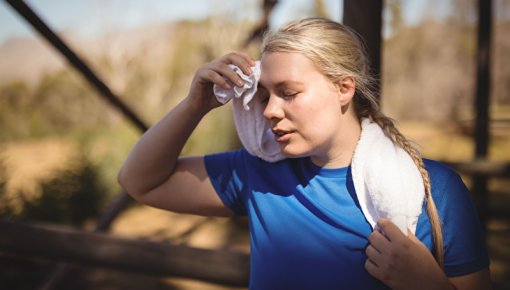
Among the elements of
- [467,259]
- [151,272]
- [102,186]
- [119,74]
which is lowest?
[119,74]

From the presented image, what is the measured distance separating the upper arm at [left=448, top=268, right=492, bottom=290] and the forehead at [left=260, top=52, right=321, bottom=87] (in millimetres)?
678

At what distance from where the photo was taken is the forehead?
113 cm

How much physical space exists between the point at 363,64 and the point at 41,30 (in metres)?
1.67

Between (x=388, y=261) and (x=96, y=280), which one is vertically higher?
(x=388, y=261)

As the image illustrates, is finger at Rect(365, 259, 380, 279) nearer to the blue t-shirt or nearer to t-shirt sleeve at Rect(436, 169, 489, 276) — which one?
the blue t-shirt

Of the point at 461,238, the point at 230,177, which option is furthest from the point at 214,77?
the point at 461,238

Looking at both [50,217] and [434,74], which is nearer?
[50,217]

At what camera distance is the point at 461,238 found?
1.03 m

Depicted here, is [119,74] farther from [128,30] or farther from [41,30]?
[41,30]

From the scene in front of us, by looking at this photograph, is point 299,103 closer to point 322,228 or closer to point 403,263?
point 322,228

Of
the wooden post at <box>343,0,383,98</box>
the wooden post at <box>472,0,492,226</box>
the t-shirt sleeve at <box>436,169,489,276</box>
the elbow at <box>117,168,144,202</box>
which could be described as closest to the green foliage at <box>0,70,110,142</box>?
the wooden post at <box>472,0,492,226</box>

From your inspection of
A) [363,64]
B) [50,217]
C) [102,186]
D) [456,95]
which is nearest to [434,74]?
[456,95]

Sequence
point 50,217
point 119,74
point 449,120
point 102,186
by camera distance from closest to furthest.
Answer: point 50,217, point 102,186, point 449,120, point 119,74

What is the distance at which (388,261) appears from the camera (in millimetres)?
1037
